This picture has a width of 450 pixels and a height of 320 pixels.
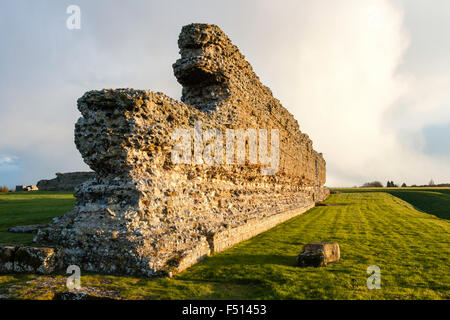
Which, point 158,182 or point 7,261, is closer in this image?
point 7,261

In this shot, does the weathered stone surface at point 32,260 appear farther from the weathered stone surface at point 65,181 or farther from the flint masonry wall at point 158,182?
the weathered stone surface at point 65,181

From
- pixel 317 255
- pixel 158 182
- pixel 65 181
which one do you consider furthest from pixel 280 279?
pixel 65 181

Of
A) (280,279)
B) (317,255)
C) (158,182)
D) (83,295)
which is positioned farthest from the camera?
(158,182)

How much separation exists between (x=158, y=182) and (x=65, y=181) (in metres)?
32.3

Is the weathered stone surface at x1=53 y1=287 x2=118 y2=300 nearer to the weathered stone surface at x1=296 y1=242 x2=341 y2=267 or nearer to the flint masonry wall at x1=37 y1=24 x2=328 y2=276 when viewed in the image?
the flint masonry wall at x1=37 y1=24 x2=328 y2=276

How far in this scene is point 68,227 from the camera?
599cm

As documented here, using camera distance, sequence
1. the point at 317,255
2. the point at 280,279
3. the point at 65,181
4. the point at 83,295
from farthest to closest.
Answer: the point at 65,181 → the point at 317,255 → the point at 280,279 → the point at 83,295

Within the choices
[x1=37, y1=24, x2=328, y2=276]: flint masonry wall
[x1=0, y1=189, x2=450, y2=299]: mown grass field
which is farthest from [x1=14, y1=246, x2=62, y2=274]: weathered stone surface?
[x1=37, y1=24, x2=328, y2=276]: flint masonry wall

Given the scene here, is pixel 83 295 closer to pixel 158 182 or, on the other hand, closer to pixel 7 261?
pixel 7 261

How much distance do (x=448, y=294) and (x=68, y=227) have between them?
695 centimetres

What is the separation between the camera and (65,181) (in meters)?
33.8

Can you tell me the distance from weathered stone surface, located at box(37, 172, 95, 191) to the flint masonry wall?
2757 centimetres

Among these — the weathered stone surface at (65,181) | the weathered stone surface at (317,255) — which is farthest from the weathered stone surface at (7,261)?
the weathered stone surface at (65,181)

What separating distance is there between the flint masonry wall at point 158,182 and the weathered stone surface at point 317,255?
90.7 inches
